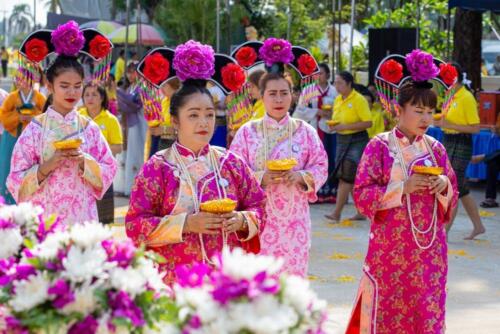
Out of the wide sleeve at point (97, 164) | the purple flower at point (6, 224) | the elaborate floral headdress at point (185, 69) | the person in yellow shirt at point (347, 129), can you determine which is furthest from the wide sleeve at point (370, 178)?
the person in yellow shirt at point (347, 129)

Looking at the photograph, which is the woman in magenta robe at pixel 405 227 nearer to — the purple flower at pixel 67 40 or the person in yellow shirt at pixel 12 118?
the purple flower at pixel 67 40

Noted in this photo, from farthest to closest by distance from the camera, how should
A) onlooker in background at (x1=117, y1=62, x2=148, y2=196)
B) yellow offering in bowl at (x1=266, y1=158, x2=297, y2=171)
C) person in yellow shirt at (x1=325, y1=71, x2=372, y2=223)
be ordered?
onlooker in background at (x1=117, y1=62, x2=148, y2=196) < person in yellow shirt at (x1=325, y1=71, x2=372, y2=223) < yellow offering in bowl at (x1=266, y1=158, x2=297, y2=171)

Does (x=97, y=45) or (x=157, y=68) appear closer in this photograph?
(x=157, y=68)

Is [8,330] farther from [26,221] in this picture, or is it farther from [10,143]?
[10,143]

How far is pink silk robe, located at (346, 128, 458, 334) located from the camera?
5809 millimetres

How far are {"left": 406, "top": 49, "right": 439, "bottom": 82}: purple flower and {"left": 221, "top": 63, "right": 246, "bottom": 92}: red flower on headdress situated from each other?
109cm

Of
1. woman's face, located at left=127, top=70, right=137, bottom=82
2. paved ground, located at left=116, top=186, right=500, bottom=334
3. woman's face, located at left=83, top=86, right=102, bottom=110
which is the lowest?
paved ground, located at left=116, top=186, right=500, bottom=334

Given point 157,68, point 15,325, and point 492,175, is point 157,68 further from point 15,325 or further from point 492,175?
point 492,175

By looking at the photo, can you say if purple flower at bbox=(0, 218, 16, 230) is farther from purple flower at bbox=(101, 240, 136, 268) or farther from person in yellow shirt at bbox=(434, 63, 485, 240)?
person in yellow shirt at bbox=(434, 63, 485, 240)

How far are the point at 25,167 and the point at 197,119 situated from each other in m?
1.72

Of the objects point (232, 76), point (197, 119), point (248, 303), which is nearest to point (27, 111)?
point (232, 76)

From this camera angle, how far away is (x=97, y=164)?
638 centimetres

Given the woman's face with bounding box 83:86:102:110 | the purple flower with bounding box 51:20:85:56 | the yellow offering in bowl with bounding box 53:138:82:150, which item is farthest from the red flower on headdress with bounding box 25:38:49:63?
the woman's face with bounding box 83:86:102:110

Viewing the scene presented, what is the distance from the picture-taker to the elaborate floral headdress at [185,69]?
5.06 meters
